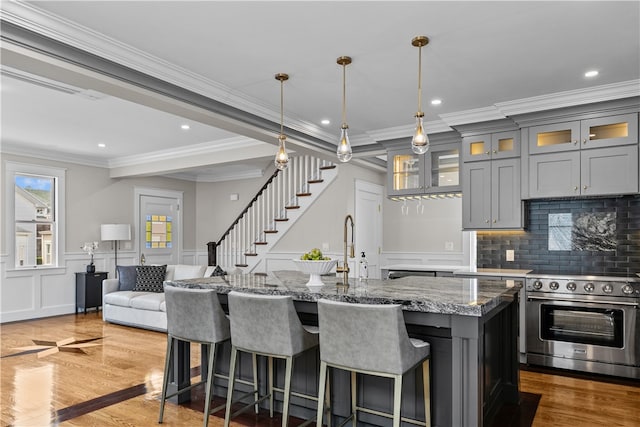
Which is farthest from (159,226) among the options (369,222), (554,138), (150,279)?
(554,138)

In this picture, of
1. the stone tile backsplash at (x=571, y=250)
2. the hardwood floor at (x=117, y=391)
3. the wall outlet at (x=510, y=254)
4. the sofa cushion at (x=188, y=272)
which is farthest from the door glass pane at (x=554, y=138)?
the sofa cushion at (x=188, y=272)

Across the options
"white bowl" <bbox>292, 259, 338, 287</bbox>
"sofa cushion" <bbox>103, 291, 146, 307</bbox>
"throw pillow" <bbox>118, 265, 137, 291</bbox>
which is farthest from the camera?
"throw pillow" <bbox>118, 265, 137, 291</bbox>

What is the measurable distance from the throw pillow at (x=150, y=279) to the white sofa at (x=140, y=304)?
107 mm

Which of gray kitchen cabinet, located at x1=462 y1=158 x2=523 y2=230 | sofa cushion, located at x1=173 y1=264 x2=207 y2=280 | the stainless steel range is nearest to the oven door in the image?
the stainless steel range

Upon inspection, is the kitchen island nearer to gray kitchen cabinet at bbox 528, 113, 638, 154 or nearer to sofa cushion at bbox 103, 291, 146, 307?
gray kitchen cabinet at bbox 528, 113, 638, 154

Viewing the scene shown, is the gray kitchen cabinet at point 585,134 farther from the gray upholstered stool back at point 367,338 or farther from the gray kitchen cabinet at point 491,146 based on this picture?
the gray upholstered stool back at point 367,338

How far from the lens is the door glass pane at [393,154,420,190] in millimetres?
5289

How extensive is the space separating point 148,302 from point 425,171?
13.2 feet

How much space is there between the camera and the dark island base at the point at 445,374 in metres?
2.32

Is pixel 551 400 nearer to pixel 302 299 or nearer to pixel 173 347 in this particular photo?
pixel 302 299

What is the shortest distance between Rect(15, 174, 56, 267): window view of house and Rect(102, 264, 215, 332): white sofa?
4.40 ft

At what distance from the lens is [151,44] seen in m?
3.04

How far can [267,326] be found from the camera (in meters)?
2.61

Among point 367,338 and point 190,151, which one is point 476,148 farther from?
point 190,151
